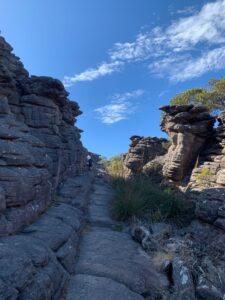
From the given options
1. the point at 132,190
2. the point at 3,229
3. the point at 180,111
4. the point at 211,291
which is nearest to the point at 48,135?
the point at 132,190

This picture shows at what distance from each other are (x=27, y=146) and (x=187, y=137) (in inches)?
518

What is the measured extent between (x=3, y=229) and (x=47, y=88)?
26.5ft

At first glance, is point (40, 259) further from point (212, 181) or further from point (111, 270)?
point (212, 181)

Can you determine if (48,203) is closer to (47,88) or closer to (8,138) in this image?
(8,138)

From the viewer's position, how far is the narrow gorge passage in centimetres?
441

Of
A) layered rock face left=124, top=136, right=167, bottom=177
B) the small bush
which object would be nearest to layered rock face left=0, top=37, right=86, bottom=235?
the small bush

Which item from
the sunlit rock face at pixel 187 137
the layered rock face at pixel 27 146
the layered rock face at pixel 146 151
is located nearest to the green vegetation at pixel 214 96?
the layered rock face at pixel 146 151

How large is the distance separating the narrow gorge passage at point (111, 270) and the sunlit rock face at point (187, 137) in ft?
36.9

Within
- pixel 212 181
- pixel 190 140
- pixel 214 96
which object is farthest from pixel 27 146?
pixel 214 96

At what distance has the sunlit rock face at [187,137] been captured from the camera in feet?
60.5

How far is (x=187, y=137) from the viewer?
18484 millimetres

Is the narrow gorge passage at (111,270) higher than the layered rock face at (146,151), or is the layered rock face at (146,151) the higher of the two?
the layered rock face at (146,151)

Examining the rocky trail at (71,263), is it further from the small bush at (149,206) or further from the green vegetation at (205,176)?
Result: the green vegetation at (205,176)

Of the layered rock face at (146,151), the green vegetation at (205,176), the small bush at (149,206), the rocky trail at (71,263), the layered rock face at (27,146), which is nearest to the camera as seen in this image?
the rocky trail at (71,263)
